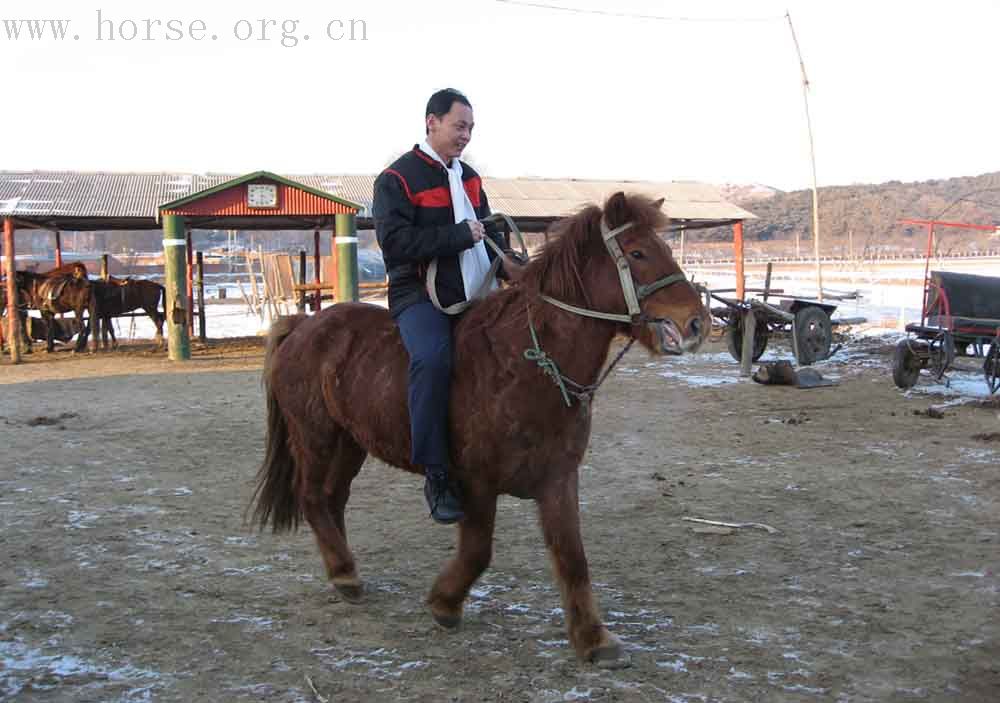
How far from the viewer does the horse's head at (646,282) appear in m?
3.36

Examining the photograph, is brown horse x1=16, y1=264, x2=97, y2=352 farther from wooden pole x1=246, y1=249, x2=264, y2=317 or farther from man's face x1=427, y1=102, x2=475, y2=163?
man's face x1=427, y1=102, x2=475, y2=163

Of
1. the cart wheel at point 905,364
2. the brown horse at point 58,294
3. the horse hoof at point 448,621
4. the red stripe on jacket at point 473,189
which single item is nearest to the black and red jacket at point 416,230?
the red stripe on jacket at point 473,189

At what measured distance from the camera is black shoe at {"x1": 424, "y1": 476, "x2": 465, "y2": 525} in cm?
378

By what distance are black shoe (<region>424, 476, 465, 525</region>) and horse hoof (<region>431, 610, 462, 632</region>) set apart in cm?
49

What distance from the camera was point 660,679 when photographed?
11.4 feet

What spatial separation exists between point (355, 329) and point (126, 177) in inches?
888

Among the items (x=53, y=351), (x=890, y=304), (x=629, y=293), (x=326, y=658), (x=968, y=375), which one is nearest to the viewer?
(x=629, y=293)

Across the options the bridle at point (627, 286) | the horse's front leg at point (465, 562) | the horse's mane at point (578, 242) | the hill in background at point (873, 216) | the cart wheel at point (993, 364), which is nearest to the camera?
the bridle at point (627, 286)

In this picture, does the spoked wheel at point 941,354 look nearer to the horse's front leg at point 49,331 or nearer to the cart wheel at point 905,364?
the cart wheel at point 905,364

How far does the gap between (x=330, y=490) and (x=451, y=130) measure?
1961 mm

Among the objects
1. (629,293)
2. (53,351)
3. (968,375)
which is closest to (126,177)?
(53,351)

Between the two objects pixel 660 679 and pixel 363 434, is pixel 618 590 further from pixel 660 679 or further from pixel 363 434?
pixel 363 434

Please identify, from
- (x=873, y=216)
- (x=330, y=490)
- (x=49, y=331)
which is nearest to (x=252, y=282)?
(x=49, y=331)

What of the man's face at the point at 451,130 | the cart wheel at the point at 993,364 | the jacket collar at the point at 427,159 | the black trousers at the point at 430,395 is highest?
the man's face at the point at 451,130
